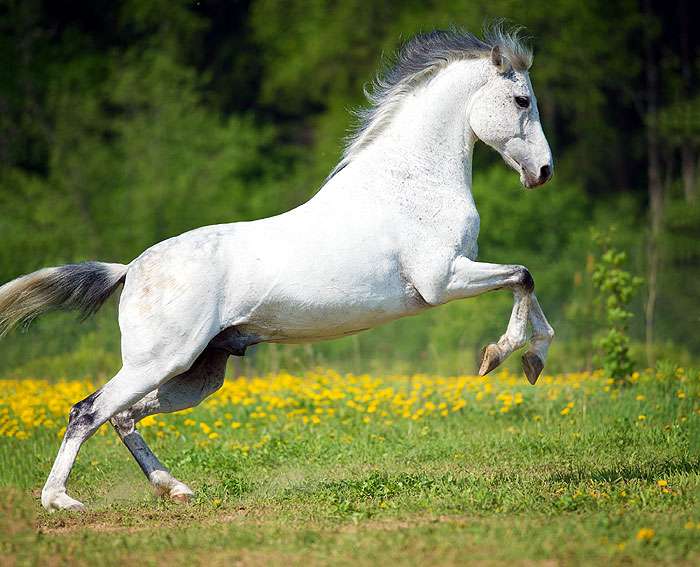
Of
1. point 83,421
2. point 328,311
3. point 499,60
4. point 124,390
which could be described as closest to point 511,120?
point 499,60

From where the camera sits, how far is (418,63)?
7.29 metres

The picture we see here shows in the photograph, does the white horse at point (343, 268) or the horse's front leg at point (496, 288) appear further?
the horse's front leg at point (496, 288)

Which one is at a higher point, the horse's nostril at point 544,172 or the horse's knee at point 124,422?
the horse's nostril at point 544,172

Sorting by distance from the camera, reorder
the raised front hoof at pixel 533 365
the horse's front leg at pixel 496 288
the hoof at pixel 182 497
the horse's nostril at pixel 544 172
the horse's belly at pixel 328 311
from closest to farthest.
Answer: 1. the horse's belly at pixel 328 311
2. the horse's front leg at pixel 496 288
3. the hoof at pixel 182 497
4. the raised front hoof at pixel 533 365
5. the horse's nostril at pixel 544 172

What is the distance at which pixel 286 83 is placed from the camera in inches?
1040

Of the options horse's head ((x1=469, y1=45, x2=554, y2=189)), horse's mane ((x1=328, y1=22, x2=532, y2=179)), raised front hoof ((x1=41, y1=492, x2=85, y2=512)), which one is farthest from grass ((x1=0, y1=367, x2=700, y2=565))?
horse's mane ((x1=328, y1=22, x2=532, y2=179))

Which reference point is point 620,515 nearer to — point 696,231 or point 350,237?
point 350,237

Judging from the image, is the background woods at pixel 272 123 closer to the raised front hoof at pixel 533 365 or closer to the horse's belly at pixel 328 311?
the raised front hoof at pixel 533 365

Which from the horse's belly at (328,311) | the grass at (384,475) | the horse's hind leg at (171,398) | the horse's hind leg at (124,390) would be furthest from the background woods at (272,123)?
the horse's hind leg at (124,390)

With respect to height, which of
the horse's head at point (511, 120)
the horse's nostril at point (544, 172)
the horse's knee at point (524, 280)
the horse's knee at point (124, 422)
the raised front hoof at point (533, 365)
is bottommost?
the horse's knee at point (124, 422)

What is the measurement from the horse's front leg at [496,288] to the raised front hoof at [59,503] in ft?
8.60

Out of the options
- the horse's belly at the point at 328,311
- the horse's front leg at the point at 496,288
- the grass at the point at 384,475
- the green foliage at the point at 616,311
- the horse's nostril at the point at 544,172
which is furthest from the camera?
the green foliage at the point at 616,311

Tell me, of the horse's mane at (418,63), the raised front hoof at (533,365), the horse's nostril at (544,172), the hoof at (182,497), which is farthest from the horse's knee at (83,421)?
the horse's nostril at (544,172)

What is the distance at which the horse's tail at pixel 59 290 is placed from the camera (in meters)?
7.04
